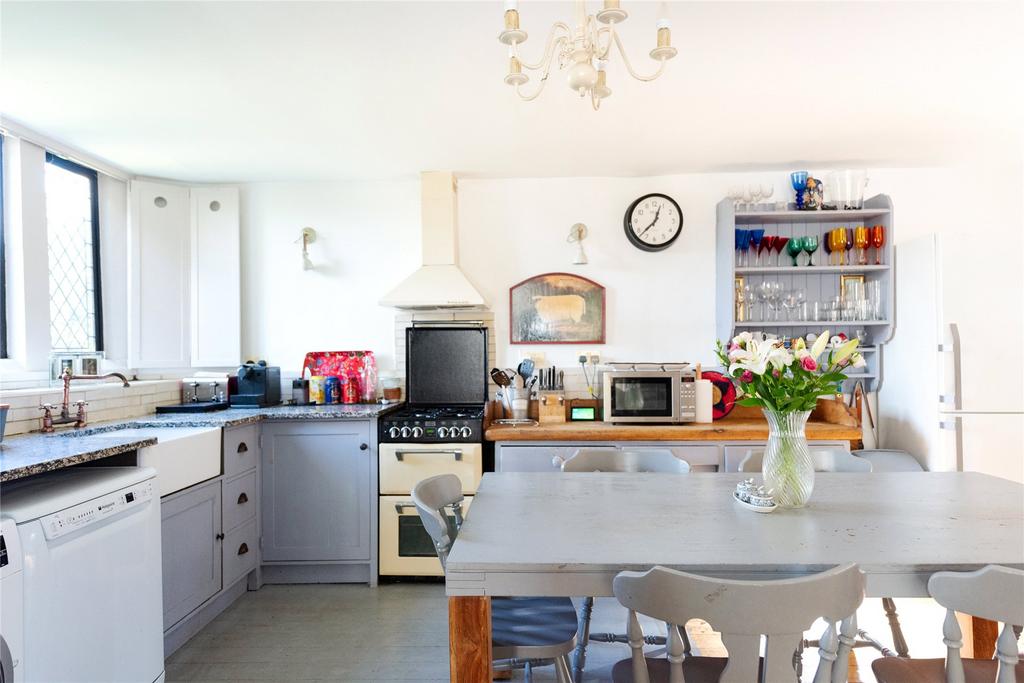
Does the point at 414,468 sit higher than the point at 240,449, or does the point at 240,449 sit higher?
the point at 240,449

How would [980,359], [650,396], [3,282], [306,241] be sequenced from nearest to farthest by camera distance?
[3,282], [980,359], [650,396], [306,241]

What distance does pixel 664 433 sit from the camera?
3227 mm

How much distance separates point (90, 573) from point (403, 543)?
1.72m

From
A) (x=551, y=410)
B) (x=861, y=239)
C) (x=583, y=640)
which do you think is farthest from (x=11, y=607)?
(x=861, y=239)

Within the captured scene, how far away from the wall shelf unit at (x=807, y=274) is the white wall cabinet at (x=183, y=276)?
3331 mm

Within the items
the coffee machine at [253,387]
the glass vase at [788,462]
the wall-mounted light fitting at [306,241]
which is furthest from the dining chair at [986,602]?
the wall-mounted light fitting at [306,241]

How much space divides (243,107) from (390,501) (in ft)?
7.31

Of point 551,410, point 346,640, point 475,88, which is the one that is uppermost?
point 475,88

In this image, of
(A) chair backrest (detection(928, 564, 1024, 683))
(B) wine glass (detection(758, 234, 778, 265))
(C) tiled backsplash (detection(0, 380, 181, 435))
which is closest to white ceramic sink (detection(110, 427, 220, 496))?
(C) tiled backsplash (detection(0, 380, 181, 435))

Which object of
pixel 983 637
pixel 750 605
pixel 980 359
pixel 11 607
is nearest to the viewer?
pixel 750 605

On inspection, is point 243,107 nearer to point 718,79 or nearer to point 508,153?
point 508,153

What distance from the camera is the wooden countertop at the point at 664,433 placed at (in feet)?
10.5

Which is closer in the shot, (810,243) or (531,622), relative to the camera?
(531,622)

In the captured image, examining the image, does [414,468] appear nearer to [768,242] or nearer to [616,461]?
[616,461]
